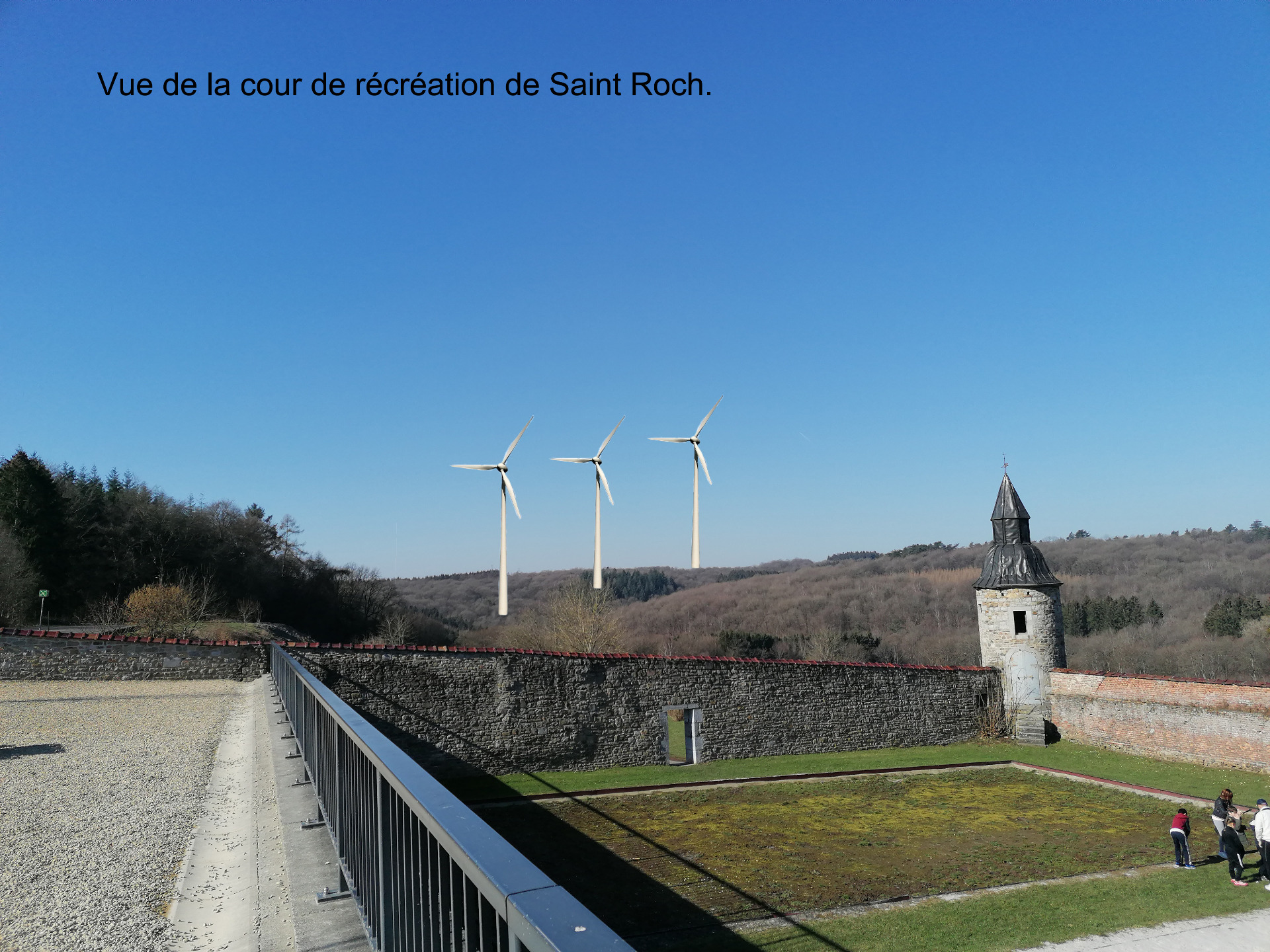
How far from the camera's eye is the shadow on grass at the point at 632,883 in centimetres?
1040

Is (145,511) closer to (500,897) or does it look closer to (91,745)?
(91,745)

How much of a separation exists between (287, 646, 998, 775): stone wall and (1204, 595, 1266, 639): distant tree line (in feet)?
138

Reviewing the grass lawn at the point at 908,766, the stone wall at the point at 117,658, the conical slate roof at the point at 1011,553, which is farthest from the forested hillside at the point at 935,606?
the stone wall at the point at 117,658

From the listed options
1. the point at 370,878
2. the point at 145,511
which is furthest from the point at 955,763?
the point at 145,511

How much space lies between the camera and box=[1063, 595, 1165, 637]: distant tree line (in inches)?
2511

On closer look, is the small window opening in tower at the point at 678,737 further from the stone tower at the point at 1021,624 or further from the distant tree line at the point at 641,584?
the distant tree line at the point at 641,584

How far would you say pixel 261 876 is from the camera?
13.9 ft

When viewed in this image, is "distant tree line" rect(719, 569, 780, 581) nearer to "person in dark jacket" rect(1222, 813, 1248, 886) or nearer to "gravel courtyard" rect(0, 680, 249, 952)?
"person in dark jacket" rect(1222, 813, 1248, 886)

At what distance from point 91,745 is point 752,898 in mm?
9580

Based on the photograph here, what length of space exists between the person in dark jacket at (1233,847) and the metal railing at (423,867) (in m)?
15.3

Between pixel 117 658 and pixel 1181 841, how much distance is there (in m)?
22.3

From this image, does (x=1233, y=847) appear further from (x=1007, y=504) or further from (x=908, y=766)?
(x=1007, y=504)

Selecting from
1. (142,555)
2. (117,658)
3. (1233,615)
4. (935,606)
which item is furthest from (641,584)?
(117,658)

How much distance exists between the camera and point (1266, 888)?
12.5 meters
